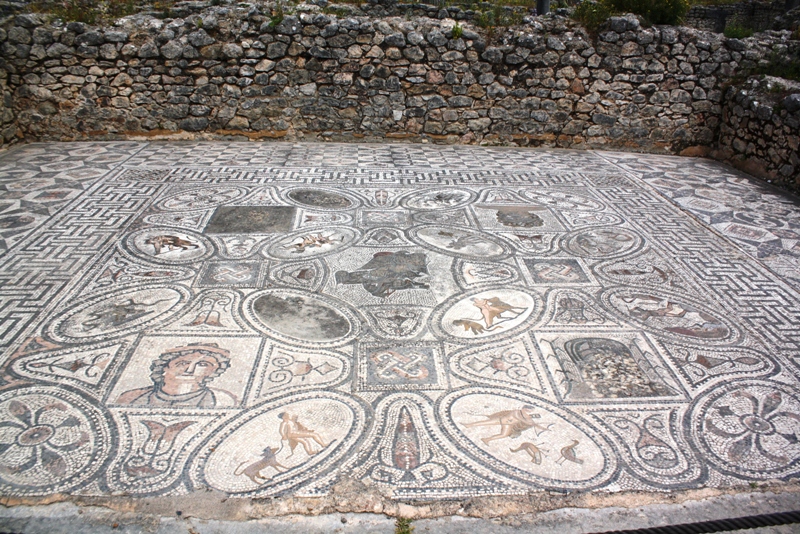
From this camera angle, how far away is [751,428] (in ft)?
7.16

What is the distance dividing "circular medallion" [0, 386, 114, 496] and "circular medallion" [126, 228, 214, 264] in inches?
51.4

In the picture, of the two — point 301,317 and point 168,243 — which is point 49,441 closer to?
point 301,317

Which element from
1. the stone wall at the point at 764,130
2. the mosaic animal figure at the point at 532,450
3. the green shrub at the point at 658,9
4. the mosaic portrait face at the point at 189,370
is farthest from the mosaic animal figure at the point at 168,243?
the green shrub at the point at 658,9

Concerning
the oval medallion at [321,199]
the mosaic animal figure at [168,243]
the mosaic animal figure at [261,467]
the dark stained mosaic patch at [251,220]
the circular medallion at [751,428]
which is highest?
the mosaic animal figure at [168,243]

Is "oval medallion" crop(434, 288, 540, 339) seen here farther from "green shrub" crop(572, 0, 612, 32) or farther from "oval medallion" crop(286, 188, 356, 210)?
"green shrub" crop(572, 0, 612, 32)

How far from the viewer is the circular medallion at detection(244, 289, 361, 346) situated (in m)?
2.70

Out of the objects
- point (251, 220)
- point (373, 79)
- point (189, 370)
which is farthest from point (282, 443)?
point (373, 79)

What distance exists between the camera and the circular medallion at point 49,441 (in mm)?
1868

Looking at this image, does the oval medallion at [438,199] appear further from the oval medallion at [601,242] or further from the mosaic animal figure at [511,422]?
the mosaic animal figure at [511,422]

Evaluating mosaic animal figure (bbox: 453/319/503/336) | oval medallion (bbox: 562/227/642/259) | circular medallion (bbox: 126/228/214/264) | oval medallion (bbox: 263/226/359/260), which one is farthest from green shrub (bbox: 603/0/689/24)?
circular medallion (bbox: 126/228/214/264)

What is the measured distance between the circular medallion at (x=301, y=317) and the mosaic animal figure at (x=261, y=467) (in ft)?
2.33

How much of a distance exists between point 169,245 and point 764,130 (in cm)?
555

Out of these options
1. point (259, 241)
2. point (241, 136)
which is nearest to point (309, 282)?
point (259, 241)

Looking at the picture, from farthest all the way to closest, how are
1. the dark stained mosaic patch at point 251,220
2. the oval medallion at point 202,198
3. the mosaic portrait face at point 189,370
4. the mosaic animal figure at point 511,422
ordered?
the oval medallion at point 202,198 → the dark stained mosaic patch at point 251,220 → the mosaic portrait face at point 189,370 → the mosaic animal figure at point 511,422
